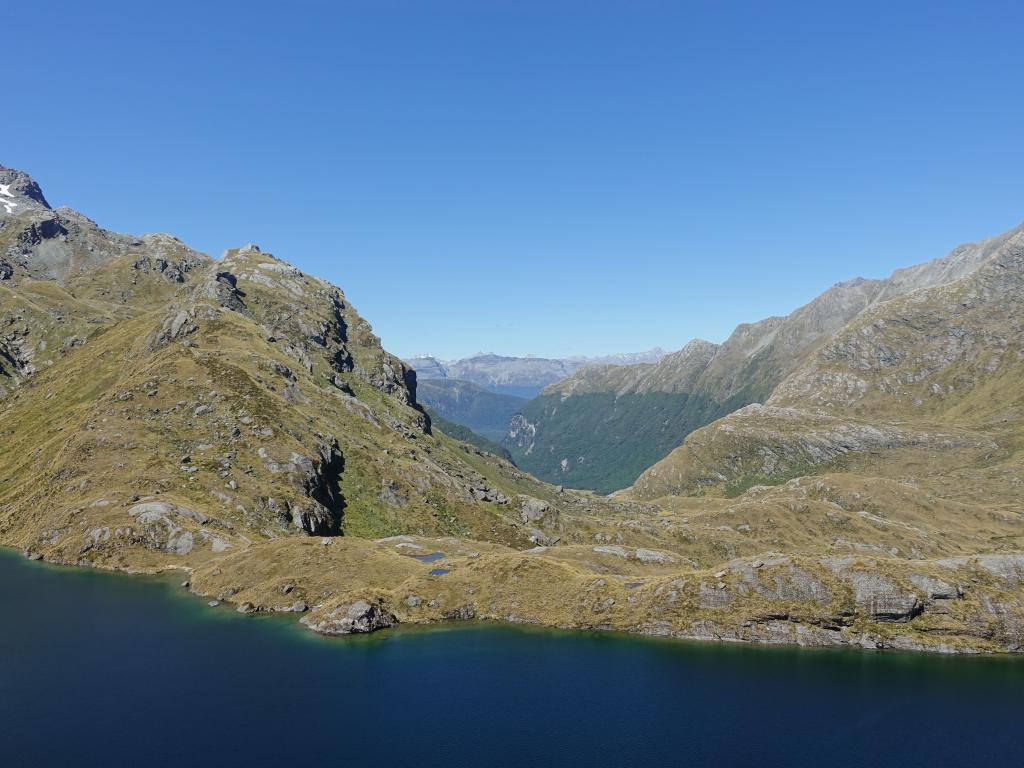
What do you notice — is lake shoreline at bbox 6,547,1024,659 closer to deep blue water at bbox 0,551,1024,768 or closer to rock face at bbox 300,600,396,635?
rock face at bbox 300,600,396,635

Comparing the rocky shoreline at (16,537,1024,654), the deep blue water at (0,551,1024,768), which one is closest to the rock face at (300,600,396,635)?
the rocky shoreline at (16,537,1024,654)

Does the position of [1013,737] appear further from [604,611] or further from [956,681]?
[604,611]

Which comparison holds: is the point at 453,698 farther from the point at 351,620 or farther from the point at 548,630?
the point at 548,630

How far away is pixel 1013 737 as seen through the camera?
80875 mm

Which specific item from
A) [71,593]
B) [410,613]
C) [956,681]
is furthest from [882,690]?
[71,593]

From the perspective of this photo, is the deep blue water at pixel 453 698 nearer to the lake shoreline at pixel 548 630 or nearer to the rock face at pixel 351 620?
the lake shoreline at pixel 548 630

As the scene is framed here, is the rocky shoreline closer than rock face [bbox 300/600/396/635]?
No

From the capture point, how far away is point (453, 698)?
87500mm

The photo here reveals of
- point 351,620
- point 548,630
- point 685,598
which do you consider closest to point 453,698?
point 351,620

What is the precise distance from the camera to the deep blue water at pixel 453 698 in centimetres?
7331

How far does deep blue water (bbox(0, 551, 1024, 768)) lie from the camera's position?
73312 millimetres

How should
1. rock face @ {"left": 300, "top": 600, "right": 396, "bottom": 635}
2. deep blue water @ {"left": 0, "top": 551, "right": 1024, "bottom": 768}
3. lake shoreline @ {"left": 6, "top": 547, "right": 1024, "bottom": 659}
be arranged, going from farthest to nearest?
rock face @ {"left": 300, "top": 600, "right": 396, "bottom": 635}, lake shoreline @ {"left": 6, "top": 547, "right": 1024, "bottom": 659}, deep blue water @ {"left": 0, "top": 551, "right": 1024, "bottom": 768}

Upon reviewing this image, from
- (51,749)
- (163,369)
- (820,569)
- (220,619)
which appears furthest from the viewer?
(163,369)

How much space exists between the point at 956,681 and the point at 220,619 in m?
127
